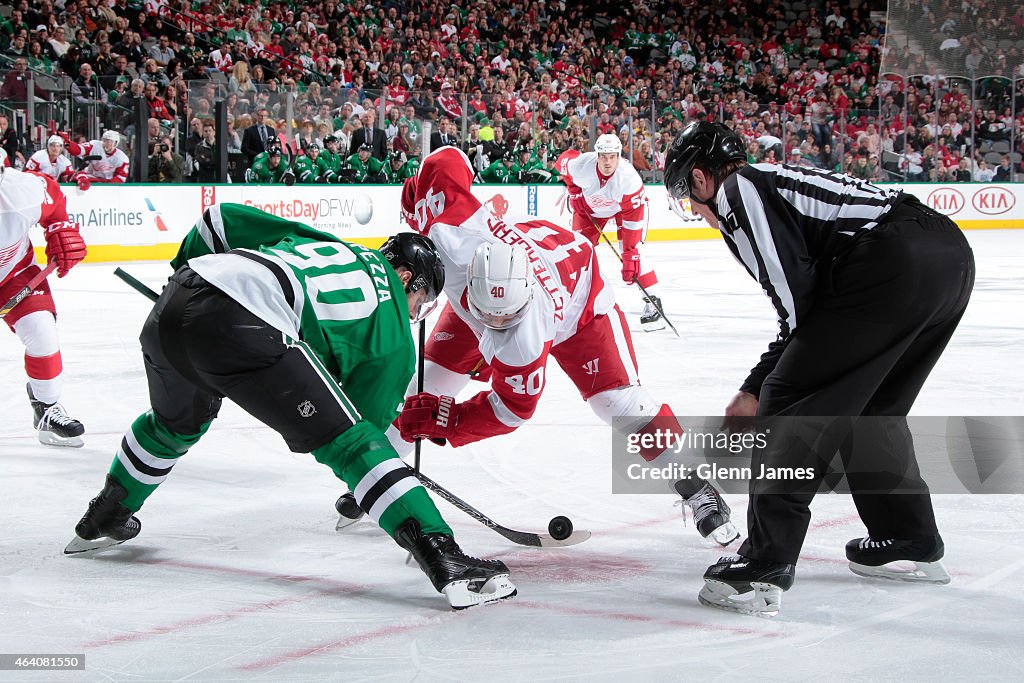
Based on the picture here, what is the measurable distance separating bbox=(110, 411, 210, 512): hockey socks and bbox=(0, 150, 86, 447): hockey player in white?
1.63 m

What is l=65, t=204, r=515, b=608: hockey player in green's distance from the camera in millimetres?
2512

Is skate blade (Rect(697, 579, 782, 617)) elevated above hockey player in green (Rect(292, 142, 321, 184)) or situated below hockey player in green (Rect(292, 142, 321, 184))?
above

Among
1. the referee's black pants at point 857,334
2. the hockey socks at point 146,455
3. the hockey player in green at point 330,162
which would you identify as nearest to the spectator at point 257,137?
the hockey player in green at point 330,162

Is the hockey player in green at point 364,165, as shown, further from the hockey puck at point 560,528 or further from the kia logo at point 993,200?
the hockey puck at point 560,528

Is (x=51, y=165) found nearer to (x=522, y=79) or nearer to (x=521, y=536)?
(x=522, y=79)

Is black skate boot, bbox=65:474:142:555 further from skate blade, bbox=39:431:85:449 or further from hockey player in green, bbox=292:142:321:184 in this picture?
hockey player in green, bbox=292:142:321:184

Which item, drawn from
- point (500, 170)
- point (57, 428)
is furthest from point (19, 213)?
point (500, 170)

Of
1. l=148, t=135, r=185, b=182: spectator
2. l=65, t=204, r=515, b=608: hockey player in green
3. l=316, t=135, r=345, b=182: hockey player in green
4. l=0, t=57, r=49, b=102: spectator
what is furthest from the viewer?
l=316, t=135, r=345, b=182: hockey player in green

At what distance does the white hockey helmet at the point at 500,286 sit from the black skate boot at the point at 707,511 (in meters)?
0.81

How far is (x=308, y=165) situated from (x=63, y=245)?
802 cm

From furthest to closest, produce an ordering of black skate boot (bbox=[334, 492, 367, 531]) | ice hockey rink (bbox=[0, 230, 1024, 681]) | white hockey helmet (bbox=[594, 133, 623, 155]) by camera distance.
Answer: white hockey helmet (bbox=[594, 133, 623, 155]) < black skate boot (bbox=[334, 492, 367, 531]) < ice hockey rink (bbox=[0, 230, 1024, 681])

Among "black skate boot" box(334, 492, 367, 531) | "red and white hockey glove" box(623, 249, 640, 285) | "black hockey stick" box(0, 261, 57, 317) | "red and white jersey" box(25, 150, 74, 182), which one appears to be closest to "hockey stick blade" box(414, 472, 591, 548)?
"black skate boot" box(334, 492, 367, 531)

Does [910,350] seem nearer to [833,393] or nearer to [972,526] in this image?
[833,393]

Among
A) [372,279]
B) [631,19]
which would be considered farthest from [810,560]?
[631,19]
